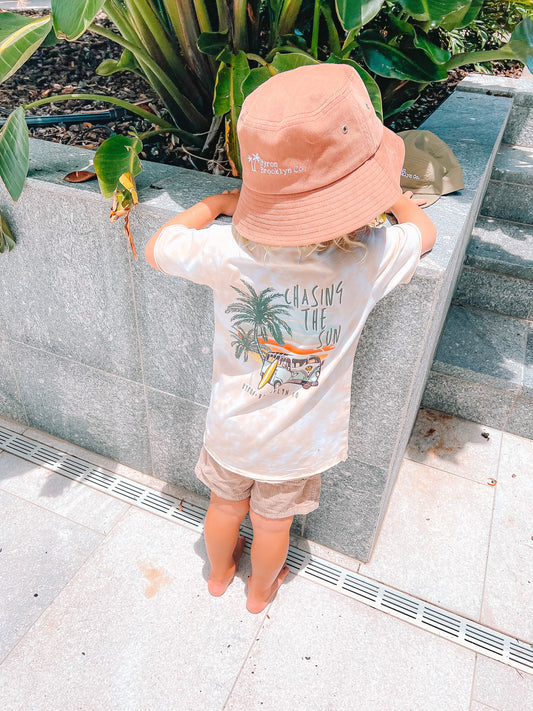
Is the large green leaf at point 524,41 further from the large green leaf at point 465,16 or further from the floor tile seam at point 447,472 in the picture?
the floor tile seam at point 447,472

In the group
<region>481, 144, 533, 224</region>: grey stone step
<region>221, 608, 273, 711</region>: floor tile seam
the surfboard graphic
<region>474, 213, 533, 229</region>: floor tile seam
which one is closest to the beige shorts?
the surfboard graphic

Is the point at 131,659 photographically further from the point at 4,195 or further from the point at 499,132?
the point at 499,132

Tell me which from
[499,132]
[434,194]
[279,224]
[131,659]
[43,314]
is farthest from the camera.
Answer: [499,132]

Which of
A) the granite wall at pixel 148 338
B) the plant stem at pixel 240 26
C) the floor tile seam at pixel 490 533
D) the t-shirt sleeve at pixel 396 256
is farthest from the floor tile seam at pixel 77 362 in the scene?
the floor tile seam at pixel 490 533

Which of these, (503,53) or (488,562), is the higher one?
(503,53)

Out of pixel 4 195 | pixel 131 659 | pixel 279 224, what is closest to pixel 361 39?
pixel 279 224

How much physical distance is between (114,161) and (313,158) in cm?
89

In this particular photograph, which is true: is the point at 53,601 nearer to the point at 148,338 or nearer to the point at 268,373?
the point at 148,338

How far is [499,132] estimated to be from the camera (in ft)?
9.44

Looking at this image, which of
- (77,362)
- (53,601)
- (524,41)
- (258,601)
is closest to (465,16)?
(524,41)

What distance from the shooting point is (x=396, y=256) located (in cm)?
144

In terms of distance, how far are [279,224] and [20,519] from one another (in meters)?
1.73

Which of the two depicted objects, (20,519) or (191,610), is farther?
(20,519)

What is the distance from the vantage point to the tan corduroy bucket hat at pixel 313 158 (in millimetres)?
1173
